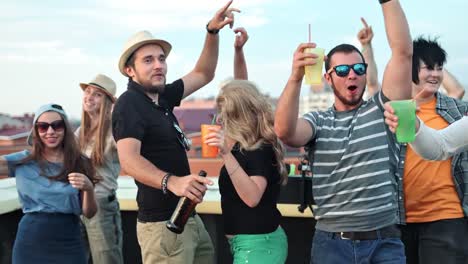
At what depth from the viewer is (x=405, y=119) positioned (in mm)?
2236

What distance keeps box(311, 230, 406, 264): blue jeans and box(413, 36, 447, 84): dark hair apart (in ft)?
3.66

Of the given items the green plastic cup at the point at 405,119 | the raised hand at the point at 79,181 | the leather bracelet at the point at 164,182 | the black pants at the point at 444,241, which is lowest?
the black pants at the point at 444,241

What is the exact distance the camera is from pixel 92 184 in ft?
11.0

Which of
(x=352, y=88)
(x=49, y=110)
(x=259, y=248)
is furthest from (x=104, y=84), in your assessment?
(x=352, y=88)

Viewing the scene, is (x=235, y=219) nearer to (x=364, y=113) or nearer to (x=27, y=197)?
(x=364, y=113)

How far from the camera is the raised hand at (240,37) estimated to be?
143 inches

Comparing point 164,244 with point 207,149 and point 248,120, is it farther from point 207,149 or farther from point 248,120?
point 248,120

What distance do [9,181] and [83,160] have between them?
70.2 inches

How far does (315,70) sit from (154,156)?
100cm

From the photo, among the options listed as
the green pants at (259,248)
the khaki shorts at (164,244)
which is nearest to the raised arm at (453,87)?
the green pants at (259,248)

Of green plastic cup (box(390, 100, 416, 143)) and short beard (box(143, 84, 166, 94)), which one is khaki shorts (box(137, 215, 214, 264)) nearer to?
short beard (box(143, 84, 166, 94))

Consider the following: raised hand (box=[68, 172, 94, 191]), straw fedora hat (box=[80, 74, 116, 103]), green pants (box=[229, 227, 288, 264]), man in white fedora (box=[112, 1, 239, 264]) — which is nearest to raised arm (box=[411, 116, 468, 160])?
green pants (box=[229, 227, 288, 264])

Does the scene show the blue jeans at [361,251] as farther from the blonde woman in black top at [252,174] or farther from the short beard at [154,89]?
the short beard at [154,89]

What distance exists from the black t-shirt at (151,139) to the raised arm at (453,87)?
2174 mm
